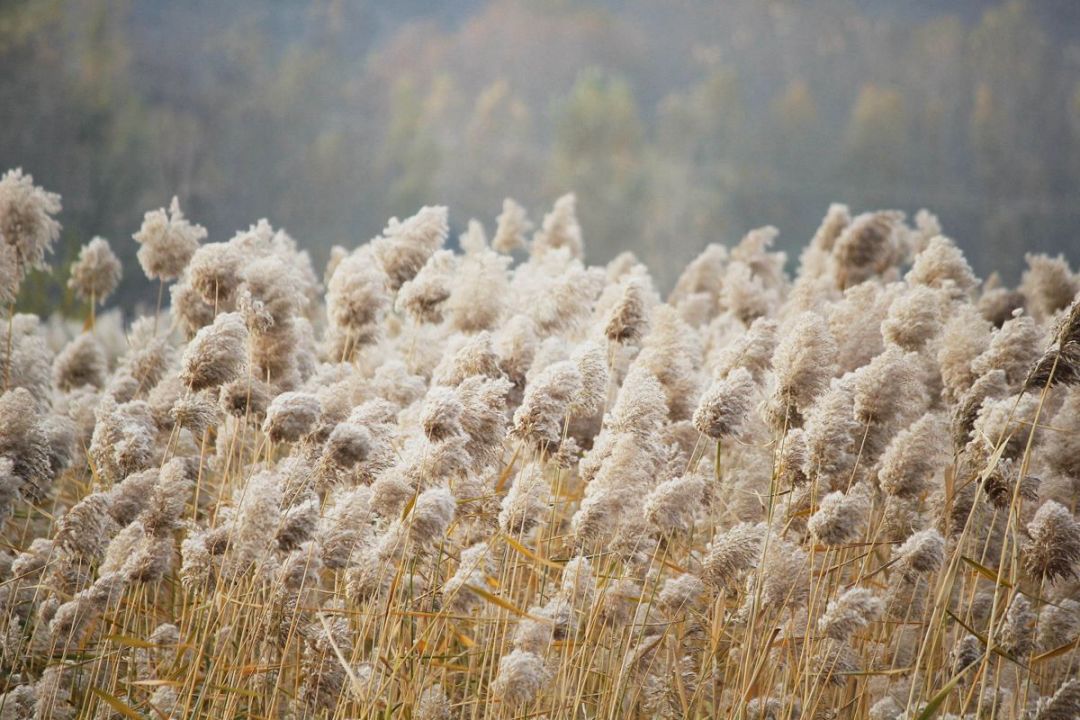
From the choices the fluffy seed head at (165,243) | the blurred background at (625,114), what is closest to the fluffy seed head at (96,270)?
the fluffy seed head at (165,243)

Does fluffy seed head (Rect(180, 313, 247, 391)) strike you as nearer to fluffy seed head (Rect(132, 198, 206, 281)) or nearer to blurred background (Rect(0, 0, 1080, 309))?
fluffy seed head (Rect(132, 198, 206, 281))

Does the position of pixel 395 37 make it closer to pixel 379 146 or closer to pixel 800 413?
pixel 379 146

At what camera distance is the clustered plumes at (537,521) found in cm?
207

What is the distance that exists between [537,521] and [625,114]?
73.1ft

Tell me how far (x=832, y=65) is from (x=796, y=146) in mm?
2333

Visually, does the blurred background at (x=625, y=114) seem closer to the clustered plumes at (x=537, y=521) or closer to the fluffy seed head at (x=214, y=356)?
the clustered plumes at (x=537, y=521)

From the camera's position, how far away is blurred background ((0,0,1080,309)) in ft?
69.0

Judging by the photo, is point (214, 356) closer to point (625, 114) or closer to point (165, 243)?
point (165, 243)

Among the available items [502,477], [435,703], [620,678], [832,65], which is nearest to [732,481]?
[502,477]

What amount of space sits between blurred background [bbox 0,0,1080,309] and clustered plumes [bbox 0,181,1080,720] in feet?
55.6

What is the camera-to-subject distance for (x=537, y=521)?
90.7 inches

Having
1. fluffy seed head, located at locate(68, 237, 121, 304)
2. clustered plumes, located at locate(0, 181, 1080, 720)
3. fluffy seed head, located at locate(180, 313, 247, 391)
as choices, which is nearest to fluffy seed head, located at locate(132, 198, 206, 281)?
clustered plumes, located at locate(0, 181, 1080, 720)

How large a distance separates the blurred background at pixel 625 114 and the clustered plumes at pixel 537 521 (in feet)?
55.6

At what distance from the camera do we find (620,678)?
2.09 m
